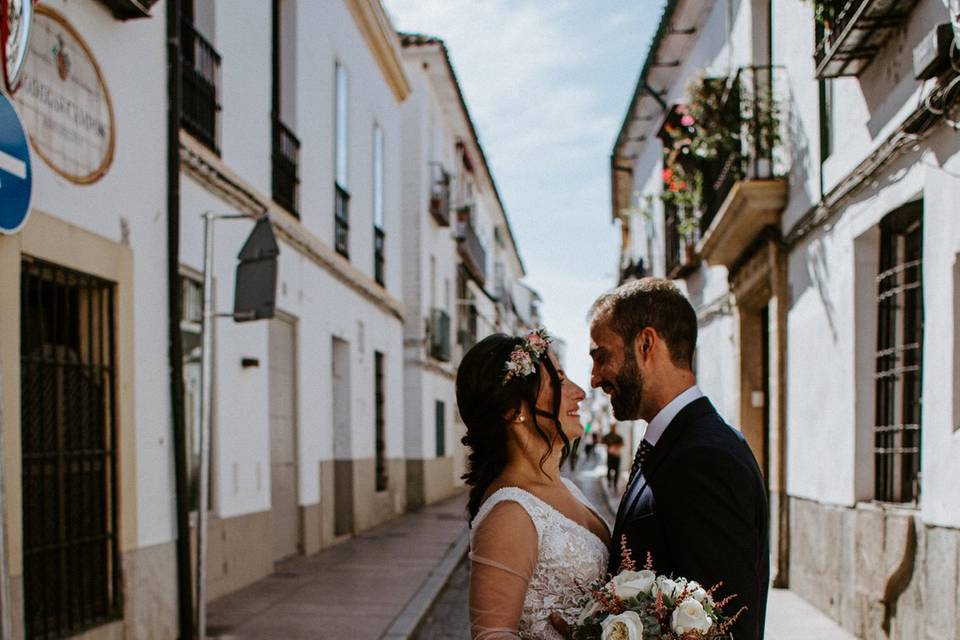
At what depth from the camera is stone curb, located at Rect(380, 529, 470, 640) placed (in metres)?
6.84

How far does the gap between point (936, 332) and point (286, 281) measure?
694 cm

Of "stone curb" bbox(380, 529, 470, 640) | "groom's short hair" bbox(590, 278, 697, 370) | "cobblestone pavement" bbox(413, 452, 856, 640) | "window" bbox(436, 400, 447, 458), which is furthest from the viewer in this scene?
"window" bbox(436, 400, 447, 458)

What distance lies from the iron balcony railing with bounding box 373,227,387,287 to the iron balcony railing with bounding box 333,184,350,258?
6.35ft

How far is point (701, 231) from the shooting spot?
1231 cm

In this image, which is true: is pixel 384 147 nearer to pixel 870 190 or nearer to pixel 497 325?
pixel 870 190

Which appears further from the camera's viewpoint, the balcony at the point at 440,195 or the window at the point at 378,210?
the balcony at the point at 440,195

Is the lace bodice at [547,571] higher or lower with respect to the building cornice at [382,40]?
lower

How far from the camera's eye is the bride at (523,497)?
2.24 meters

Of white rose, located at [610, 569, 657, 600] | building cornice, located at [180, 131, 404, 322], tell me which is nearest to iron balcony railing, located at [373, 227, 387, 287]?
building cornice, located at [180, 131, 404, 322]

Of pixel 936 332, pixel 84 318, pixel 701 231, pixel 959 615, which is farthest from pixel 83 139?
pixel 701 231

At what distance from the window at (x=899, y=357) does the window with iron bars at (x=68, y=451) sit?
5347 millimetres

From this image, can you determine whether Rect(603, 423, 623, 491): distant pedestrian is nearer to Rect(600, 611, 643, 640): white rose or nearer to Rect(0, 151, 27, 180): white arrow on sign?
Rect(0, 151, 27, 180): white arrow on sign

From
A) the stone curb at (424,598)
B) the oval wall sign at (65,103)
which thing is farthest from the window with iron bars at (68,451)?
the stone curb at (424,598)

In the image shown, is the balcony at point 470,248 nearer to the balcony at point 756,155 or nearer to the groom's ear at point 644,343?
the balcony at point 756,155
